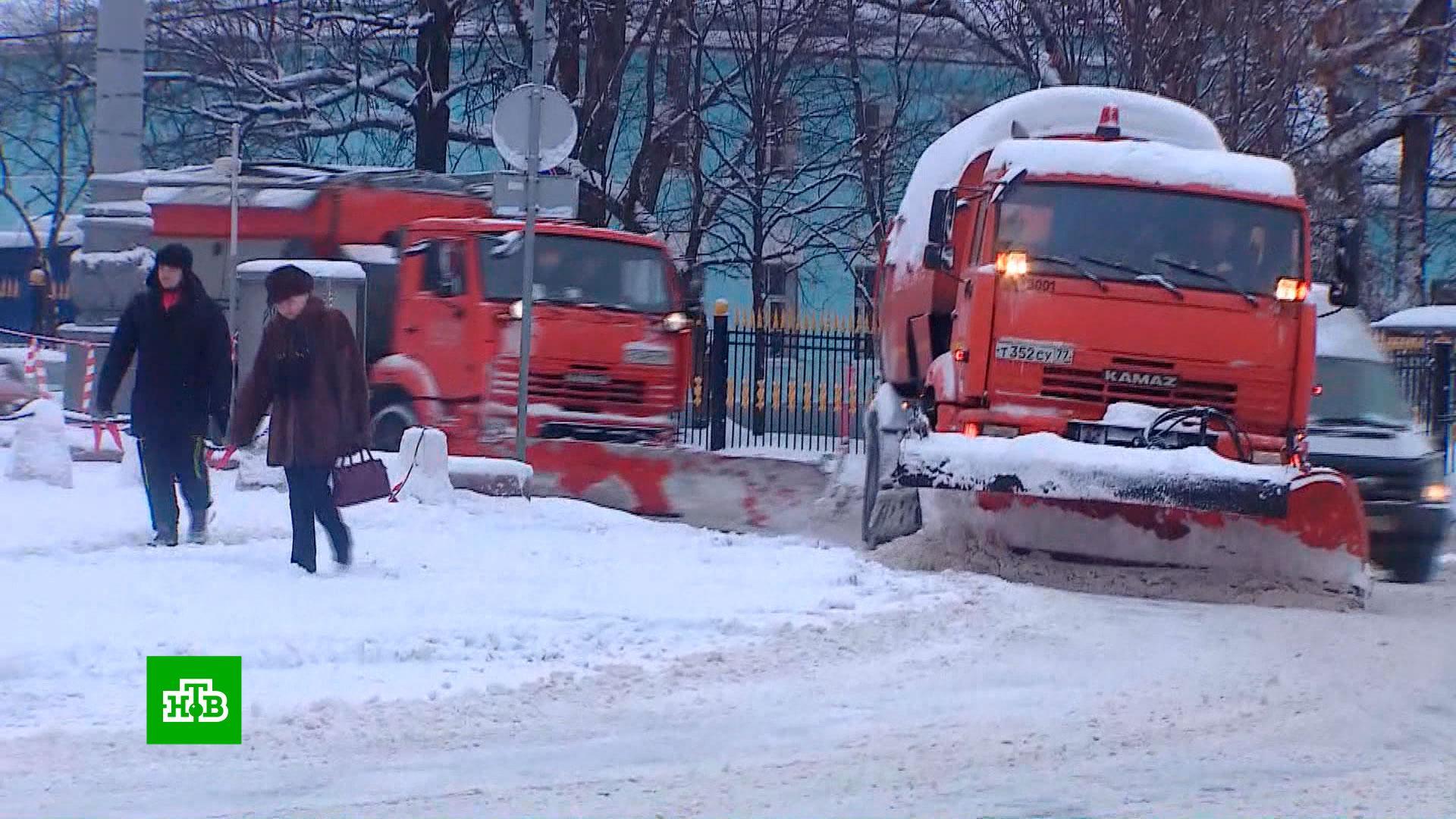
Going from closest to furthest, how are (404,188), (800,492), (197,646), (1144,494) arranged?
1. (197,646)
2. (1144,494)
3. (800,492)
4. (404,188)

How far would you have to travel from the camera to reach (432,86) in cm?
2795

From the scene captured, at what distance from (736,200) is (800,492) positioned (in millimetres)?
15639

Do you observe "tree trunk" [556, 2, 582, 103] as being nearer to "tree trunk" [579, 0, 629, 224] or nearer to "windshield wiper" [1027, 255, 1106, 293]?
"tree trunk" [579, 0, 629, 224]

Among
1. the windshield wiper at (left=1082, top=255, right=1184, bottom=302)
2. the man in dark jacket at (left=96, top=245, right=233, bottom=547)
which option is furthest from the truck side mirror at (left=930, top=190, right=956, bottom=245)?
the man in dark jacket at (left=96, top=245, right=233, bottom=547)

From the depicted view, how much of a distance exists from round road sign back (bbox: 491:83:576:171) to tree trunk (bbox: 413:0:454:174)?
47.4ft

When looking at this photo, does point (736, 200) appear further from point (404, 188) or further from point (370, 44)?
point (404, 188)

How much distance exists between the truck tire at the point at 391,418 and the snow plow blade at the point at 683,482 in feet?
6.50

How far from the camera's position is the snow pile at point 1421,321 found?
82.1ft

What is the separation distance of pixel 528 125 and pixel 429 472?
2.87 meters

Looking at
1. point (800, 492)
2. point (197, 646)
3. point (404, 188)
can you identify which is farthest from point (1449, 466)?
point (197, 646)

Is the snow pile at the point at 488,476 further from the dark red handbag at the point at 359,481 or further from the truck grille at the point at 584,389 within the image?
the dark red handbag at the point at 359,481

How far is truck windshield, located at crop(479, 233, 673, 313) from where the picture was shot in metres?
16.3

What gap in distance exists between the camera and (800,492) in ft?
50.0

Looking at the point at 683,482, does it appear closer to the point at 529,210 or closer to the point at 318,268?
the point at 529,210
